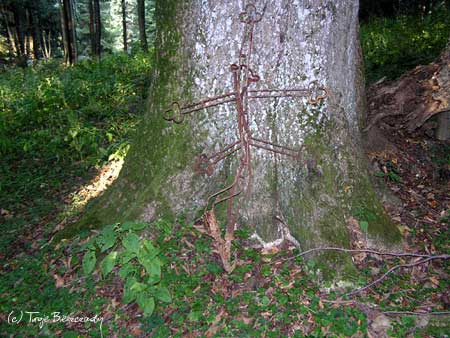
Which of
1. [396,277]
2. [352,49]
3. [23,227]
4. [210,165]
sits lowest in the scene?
[23,227]

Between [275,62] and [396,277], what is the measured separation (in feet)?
6.12

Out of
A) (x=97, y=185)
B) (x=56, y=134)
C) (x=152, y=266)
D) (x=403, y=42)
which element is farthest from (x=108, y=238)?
(x=403, y=42)

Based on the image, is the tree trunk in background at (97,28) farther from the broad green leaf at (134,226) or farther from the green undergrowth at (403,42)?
the broad green leaf at (134,226)

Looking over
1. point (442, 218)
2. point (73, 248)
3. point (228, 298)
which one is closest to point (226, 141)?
point (228, 298)

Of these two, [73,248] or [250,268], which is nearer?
[250,268]

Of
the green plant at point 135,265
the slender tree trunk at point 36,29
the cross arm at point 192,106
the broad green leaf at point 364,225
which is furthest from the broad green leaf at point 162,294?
the slender tree trunk at point 36,29

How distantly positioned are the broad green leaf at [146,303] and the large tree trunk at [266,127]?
2.33ft

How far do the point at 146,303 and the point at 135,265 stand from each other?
34 centimetres

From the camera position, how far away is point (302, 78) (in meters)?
2.87

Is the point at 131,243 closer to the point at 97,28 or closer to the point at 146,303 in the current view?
the point at 146,303

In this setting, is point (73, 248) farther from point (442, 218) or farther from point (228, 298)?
point (442, 218)

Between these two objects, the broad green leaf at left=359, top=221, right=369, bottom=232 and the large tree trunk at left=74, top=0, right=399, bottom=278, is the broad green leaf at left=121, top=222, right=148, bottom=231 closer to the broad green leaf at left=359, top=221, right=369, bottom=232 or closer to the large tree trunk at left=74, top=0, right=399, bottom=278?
the large tree trunk at left=74, top=0, right=399, bottom=278

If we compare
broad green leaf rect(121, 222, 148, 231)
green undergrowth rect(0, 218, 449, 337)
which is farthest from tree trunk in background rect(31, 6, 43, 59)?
broad green leaf rect(121, 222, 148, 231)

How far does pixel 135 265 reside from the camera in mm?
2789
